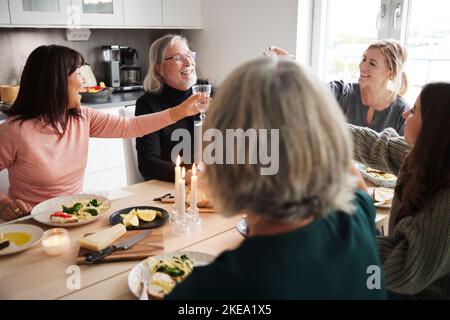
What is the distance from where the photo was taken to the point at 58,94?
175 centimetres

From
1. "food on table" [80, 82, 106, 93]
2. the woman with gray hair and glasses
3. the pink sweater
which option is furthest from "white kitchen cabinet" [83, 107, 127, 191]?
the woman with gray hair and glasses

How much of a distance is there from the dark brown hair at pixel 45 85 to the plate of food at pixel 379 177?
4.46 feet

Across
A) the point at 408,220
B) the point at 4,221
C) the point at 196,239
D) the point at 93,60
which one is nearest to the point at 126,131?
the point at 4,221

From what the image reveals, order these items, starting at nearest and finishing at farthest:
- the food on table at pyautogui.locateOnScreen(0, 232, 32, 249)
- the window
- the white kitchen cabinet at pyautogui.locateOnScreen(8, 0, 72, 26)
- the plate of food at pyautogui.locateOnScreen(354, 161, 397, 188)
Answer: the food on table at pyautogui.locateOnScreen(0, 232, 32, 249)
the plate of food at pyautogui.locateOnScreen(354, 161, 397, 188)
the window
the white kitchen cabinet at pyautogui.locateOnScreen(8, 0, 72, 26)

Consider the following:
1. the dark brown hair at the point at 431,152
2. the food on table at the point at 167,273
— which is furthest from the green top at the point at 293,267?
the dark brown hair at the point at 431,152

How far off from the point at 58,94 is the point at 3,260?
791 mm

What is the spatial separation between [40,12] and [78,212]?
2.15 meters

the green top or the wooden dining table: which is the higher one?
the green top

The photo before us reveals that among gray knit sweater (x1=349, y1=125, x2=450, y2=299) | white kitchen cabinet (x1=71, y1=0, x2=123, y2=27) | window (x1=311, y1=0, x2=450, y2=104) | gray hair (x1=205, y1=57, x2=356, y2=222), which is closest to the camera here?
gray hair (x1=205, y1=57, x2=356, y2=222)

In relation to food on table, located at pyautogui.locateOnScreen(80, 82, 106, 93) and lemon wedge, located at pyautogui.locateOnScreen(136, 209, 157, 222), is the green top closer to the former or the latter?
lemon wedge, located at pyautogui.locateOnScreen(136, 209, 157, 222)

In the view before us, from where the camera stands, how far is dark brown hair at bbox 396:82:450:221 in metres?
1.19

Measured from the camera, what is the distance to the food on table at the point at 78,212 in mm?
1390

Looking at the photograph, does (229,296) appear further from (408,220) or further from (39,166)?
(39,166)

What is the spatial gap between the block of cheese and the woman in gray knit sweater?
2.61 ft
